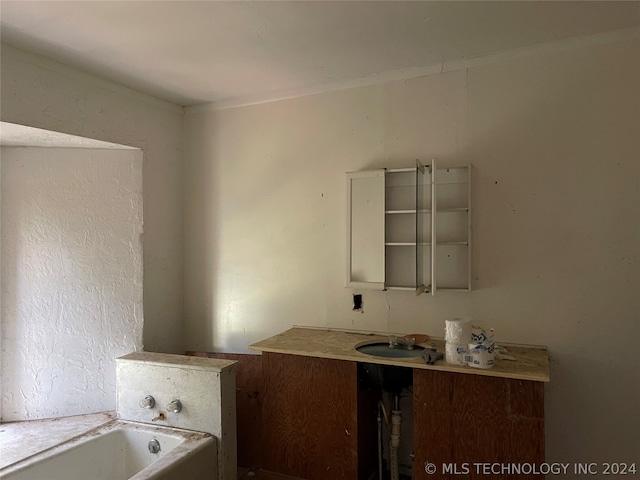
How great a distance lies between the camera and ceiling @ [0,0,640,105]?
1773mm

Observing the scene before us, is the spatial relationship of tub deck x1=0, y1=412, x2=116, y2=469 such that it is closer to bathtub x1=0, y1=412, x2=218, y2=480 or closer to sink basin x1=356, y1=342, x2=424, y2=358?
bathtub x1=0, y1=412, x2=218, y2=480

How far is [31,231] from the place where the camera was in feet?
8.75

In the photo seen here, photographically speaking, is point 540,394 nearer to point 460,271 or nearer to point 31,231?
point 460,271

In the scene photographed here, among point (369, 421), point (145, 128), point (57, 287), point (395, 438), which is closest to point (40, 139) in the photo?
point (145, 128)

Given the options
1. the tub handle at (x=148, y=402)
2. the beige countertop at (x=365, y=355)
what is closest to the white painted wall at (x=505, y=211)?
the beige countertop at (x=365, y=355)

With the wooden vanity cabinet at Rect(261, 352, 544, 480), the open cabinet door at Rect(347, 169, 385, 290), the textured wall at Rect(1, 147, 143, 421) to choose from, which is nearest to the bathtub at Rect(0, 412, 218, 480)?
the textured wall at Rect(1, 147, 143, 421)

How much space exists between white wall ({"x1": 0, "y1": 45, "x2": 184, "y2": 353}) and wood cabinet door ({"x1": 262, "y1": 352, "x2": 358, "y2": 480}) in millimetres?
1028

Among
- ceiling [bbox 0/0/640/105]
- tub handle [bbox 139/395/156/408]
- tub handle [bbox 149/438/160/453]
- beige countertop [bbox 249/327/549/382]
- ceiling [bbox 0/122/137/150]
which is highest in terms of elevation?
ceiling [bbox 0/0/640/105]

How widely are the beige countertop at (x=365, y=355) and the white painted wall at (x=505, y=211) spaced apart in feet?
0.27

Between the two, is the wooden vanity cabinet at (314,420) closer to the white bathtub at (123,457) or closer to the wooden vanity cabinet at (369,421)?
the wooden vanity cabinet at (369,421)

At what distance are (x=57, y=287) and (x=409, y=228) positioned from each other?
218cm

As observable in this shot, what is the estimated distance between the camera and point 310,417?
2.23m

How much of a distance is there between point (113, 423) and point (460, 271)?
214cm

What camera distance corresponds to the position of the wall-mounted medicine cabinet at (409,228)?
2.34 meters
